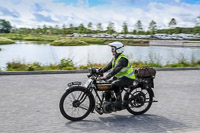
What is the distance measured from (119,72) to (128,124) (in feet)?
3.80

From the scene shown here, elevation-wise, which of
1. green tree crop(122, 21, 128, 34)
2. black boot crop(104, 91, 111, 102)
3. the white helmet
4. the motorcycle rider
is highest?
green tree crop(122, 21, 128, 34)

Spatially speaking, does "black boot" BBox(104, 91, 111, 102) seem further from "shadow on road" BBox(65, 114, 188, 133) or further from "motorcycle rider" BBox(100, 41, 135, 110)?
"shadow on road" BBox(65, 114, 188, 133)

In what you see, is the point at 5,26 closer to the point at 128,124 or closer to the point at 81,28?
the point at 81,28

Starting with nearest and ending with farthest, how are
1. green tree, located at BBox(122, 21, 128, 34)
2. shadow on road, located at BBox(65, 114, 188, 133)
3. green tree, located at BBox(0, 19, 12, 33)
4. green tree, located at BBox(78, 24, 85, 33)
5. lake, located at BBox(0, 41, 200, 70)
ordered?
shadow on road, located at BBox(65, 114, 188, 133)
lake, located at BBox(0, 41, 200, 70)
green tree, located at BBox(0, 19, 12, 33)
green tree, located at BBox(122, 21, 128, 34)
green tree, located at BBox(78, 24, 85, 33)

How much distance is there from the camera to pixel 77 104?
17.2 feet

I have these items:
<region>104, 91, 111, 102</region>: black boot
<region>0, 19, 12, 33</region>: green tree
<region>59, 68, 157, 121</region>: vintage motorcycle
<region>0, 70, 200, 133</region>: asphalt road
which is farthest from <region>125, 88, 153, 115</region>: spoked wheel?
<region>0, 19, 12, 33</region>: green tree

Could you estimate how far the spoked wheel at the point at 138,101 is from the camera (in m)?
5.63

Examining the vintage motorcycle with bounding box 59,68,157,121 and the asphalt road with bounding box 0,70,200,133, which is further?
the vintage motorcycle with bounding box 59,68,157,121

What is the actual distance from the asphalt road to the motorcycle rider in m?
0.56

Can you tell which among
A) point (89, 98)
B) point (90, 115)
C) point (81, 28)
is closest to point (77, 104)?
point (89, 98)

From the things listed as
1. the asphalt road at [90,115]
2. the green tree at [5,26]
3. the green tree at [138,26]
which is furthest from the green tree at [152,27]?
the asphalt road at [90,115]

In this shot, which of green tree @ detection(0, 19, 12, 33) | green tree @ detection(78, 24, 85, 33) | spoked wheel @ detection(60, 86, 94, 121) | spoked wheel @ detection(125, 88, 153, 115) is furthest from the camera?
Result: green tree @ detection(78, 24, 85, 33)

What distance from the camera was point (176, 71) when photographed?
13.7 meters

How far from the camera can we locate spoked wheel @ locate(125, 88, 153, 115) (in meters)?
5.63
